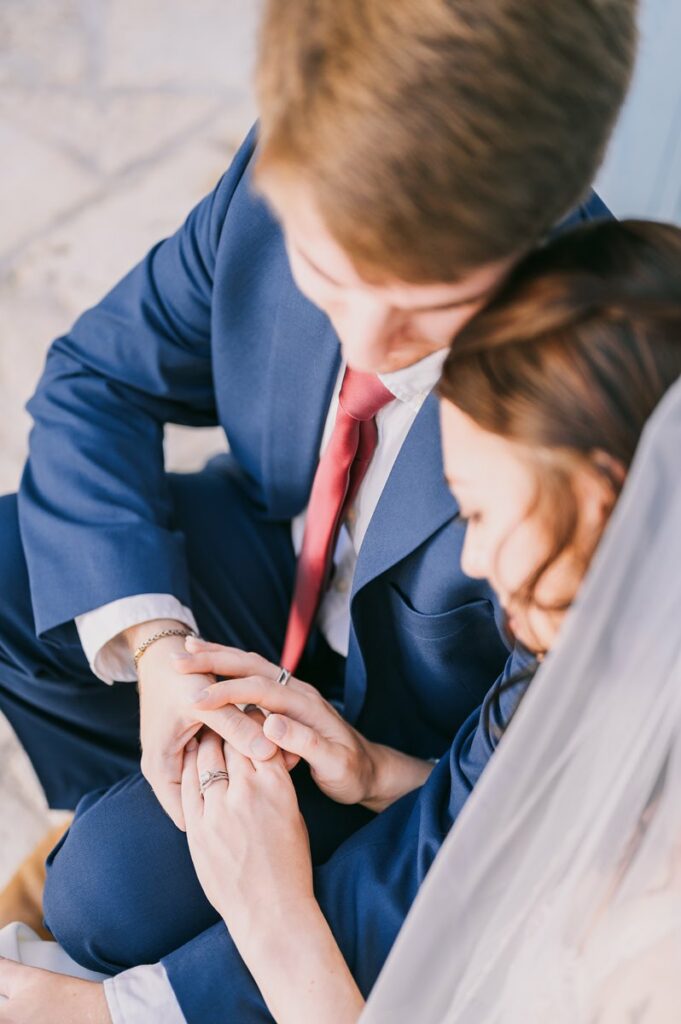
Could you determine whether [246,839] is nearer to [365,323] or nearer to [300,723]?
[300,723]

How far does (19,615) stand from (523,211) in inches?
29.5

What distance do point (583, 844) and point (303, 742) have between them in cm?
34

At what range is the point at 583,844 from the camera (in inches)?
27.2

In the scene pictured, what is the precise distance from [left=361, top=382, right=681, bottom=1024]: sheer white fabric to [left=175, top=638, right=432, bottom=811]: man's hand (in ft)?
0.93

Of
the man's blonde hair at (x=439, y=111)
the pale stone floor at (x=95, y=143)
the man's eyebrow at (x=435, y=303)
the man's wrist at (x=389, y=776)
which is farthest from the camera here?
the pale stone floor at (x=95, y=143)

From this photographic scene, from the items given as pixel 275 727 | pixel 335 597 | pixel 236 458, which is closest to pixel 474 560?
pixel 275 727

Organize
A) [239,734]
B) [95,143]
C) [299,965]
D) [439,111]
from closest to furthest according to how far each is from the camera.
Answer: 1. [439,111]
2. [299,965]
3. [239,734]
4. [95,143]

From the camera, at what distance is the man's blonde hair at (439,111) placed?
1.89ft

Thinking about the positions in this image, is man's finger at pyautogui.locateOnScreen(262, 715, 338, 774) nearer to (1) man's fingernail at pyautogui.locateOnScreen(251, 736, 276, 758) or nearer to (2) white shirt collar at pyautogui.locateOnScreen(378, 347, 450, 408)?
(1) man's fingernail at pyautogui.locateOnScreen(251, 736, 276, 758)

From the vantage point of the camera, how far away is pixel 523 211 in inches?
24.7

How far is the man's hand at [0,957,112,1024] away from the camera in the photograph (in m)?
0.93

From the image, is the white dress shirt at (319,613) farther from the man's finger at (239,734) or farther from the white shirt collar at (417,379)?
the man's finger at (239,734)

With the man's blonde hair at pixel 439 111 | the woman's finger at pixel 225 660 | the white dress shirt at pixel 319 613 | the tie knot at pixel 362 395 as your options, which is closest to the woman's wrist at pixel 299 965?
the white dress shirt at pixel 319 613

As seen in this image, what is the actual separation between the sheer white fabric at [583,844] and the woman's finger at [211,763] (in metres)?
0.28
